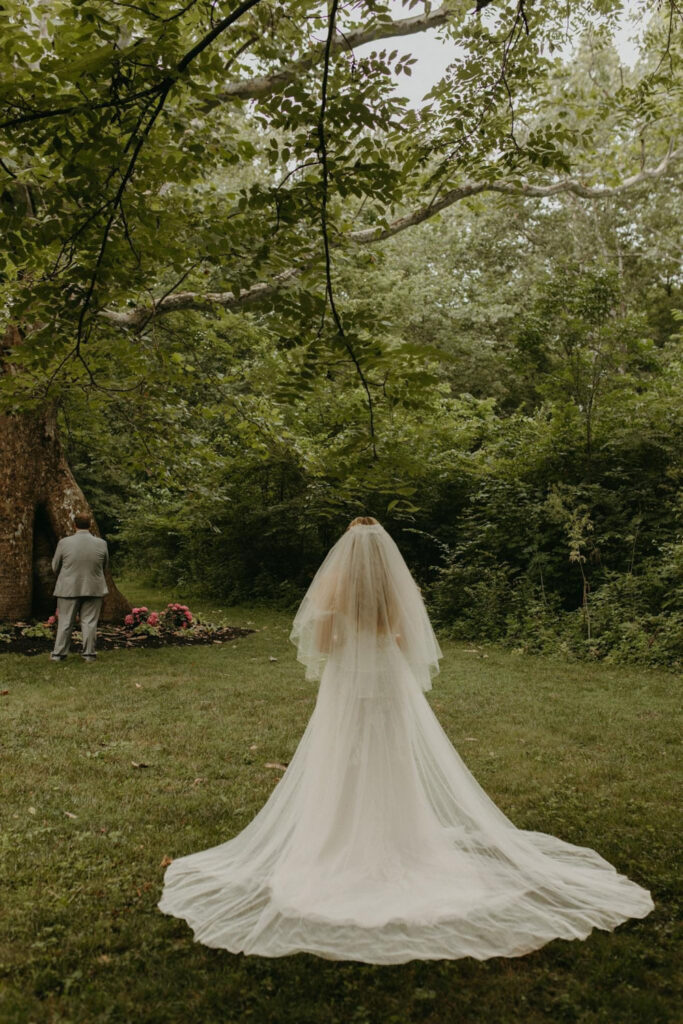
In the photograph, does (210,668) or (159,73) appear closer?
(159,73)

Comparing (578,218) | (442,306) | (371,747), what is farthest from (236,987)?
(578,218)

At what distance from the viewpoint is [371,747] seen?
4.18 metres

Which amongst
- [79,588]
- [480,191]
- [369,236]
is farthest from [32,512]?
[480,191]

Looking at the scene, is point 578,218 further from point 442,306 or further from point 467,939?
point 467,939

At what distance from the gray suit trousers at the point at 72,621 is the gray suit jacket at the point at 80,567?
15cm

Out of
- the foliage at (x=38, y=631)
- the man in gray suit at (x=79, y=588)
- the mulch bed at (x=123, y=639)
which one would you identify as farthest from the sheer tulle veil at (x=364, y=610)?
the foliage at (x=38, y=631)

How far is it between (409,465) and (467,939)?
2261 millimetres

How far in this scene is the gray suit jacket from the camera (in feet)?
34.8

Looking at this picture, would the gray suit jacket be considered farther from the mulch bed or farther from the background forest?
the background forest

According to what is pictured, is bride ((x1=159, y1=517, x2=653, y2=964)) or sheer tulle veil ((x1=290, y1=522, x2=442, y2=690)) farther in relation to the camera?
sheer tulle veil ((x1=290, y1=522, x2=442, y2=690))

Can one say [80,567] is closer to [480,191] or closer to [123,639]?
[123,639]

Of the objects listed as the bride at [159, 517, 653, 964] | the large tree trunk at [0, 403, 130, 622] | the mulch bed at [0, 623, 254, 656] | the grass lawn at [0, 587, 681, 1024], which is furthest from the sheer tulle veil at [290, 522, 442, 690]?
the large tree trunk at [0, 403, 130, 622]

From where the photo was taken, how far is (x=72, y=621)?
10.7 m

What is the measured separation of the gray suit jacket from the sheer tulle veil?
698cm
